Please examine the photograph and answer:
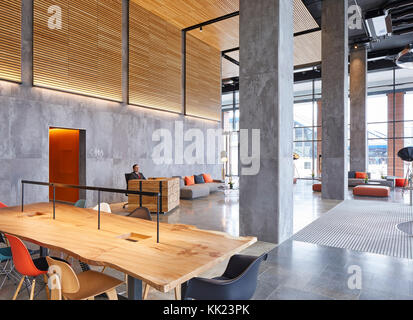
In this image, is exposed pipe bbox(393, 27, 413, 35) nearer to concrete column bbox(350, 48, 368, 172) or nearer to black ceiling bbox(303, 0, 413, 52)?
black ceiling bbox(303, 0, 413, 52)

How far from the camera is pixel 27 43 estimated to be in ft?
23.3

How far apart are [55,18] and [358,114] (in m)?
14.3

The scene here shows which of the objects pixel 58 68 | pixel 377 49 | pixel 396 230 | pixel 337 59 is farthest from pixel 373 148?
pixel 58 68

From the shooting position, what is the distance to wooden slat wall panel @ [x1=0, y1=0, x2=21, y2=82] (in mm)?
6598

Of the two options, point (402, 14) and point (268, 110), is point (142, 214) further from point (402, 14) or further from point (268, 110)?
point (402, 14)

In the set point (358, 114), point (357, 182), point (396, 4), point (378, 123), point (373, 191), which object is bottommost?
point (373, 191)

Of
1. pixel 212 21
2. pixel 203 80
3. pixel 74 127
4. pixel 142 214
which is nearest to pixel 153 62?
pixel 212 21

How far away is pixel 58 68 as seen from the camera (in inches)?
302

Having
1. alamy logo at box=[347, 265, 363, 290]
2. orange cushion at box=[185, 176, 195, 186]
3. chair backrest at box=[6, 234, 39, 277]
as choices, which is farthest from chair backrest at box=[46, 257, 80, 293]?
orange cushion at box=[185, 176, 195, 186]

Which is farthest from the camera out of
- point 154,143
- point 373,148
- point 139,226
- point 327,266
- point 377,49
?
point 373,148

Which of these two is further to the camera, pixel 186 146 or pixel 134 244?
pixel 186 146
